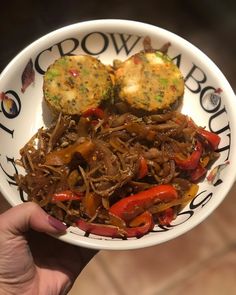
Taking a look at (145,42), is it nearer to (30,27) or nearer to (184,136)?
(184,136)

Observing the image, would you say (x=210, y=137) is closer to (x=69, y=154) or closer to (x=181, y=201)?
(x=181, y=201)

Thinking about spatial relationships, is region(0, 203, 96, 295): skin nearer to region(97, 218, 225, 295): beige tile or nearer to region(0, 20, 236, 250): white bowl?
region(0, 20, 236, 250): white bowl

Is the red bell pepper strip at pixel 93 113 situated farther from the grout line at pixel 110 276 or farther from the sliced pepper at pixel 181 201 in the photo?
the grout line at pixel 110 276

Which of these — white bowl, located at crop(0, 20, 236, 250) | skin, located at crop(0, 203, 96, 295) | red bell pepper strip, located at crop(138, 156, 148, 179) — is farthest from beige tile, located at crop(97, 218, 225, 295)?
red bell pepper strip, located at crop(138, 156, 148, 179)

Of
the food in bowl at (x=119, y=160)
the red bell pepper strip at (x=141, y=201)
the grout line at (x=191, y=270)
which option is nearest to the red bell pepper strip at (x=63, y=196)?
the food in bowl at (x=119, y=160)

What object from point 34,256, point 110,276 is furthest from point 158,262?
point 34,256

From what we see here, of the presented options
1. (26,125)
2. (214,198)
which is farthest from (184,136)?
(26,125)
